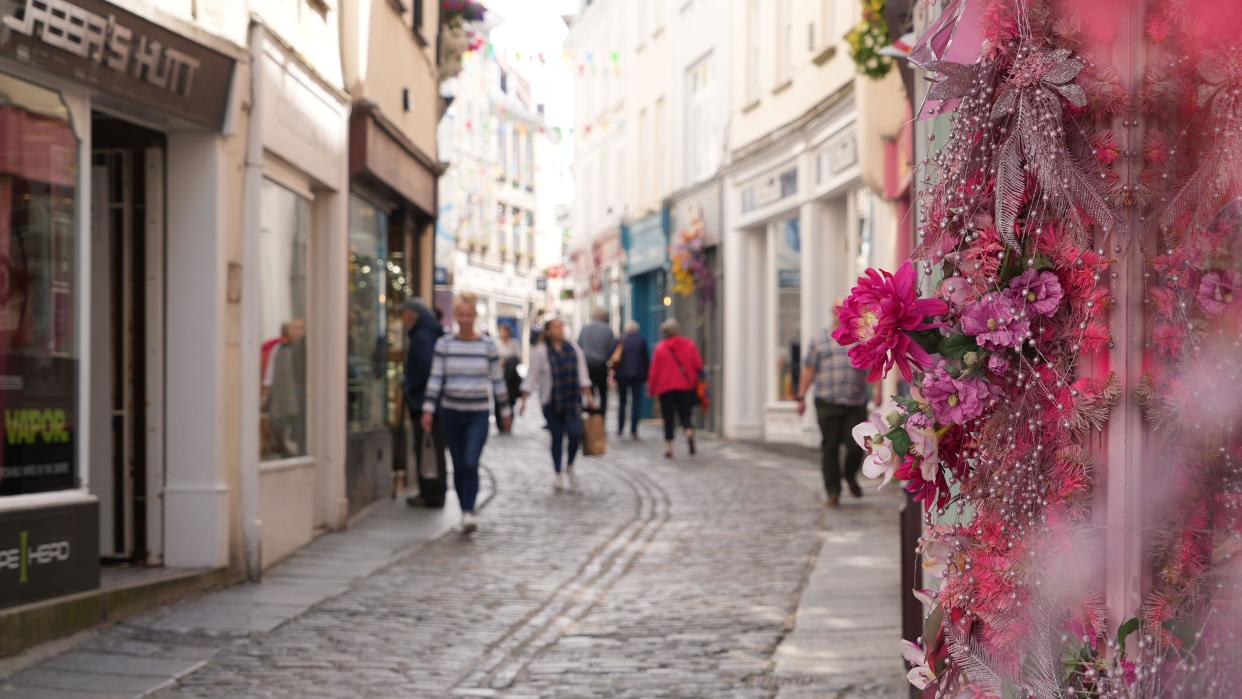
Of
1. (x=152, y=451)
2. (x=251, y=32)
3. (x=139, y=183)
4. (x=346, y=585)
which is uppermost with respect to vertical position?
(x=251, y=32)

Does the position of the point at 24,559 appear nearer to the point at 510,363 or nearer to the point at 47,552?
the point at 47,552

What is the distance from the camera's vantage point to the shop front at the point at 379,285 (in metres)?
13.5

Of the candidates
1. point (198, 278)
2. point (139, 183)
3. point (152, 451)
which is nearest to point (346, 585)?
point (152, 451)

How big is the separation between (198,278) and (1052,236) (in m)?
7.00

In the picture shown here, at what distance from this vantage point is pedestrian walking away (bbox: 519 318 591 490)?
620 inches

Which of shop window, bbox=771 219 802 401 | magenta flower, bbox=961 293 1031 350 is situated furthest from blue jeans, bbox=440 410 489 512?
shop window, bbox=771 219 802 401

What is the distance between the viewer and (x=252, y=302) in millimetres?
9766

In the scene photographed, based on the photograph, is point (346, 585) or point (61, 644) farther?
point (346, 585)

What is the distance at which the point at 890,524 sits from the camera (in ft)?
Result: 39.9

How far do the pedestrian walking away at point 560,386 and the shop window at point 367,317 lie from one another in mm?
1549

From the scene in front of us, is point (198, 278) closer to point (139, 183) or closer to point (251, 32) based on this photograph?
point (139, 183)

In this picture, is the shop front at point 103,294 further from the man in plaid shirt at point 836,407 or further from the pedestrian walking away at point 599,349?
the pedestrian walking away at point 599,349

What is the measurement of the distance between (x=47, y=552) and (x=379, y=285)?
787cm

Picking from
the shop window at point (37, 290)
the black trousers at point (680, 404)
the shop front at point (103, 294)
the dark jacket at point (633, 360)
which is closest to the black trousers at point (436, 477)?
the shop front at point (103, 294)
